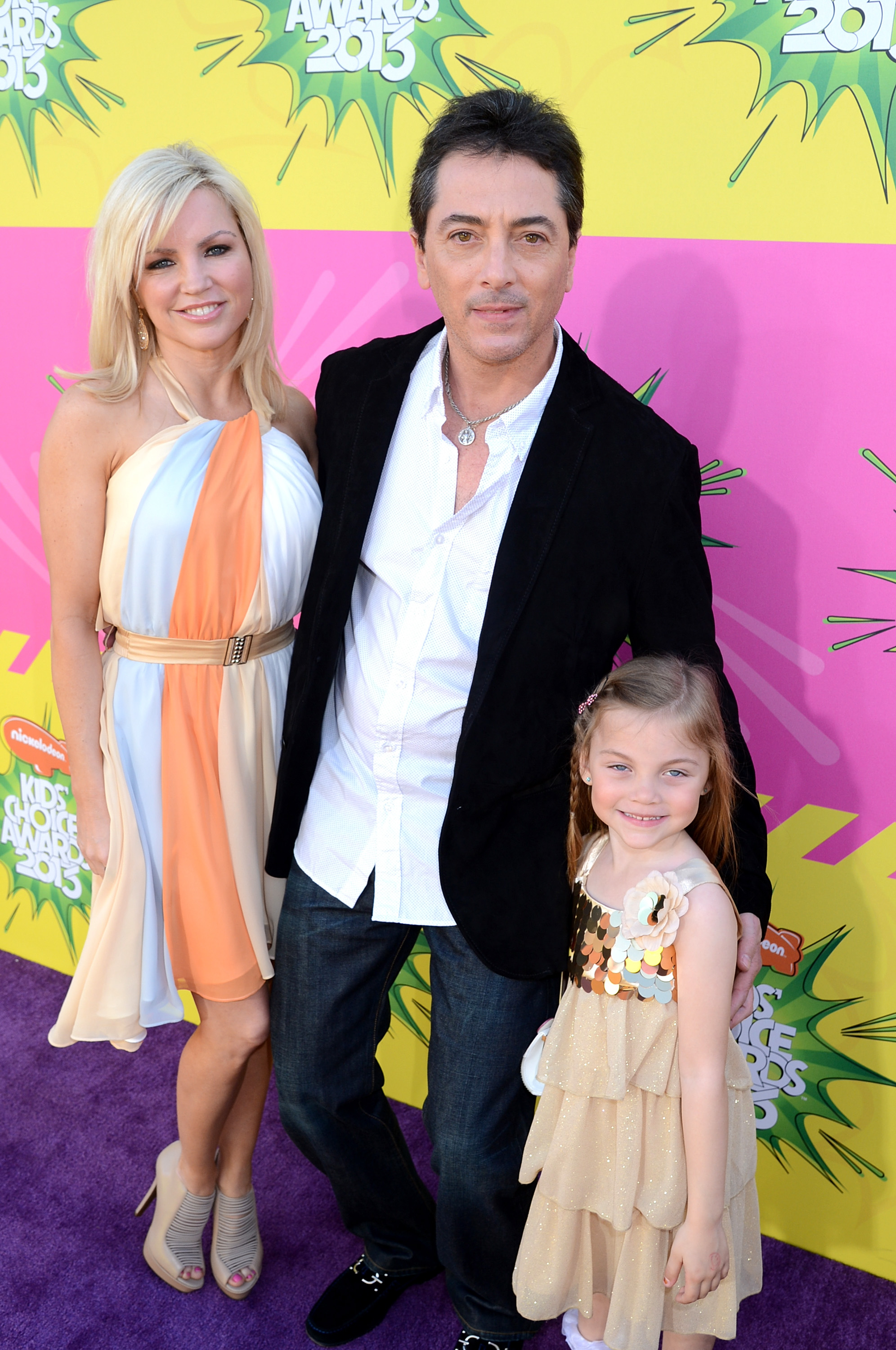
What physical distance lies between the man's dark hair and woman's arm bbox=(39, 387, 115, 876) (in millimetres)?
603

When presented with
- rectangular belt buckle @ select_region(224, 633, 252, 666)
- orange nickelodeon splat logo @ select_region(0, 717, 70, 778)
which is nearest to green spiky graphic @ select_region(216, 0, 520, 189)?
rectangular belt buckle @ select_region(224, 633, 252, 666)

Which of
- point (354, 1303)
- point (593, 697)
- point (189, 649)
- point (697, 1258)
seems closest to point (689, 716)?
point (593, 697)

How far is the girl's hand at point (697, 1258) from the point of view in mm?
1446

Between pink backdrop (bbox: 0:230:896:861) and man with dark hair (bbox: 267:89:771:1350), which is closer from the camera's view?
man with dark hair (bbox: 267:89:771:1350)

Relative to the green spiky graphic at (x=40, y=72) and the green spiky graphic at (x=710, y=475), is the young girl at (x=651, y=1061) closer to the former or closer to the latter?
the green spiky graphic at (x=710, y=475)

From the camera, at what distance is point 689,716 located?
1504mm

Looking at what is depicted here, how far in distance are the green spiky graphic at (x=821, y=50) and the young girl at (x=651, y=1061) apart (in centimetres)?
90

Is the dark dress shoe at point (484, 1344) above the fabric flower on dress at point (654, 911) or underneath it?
underneath

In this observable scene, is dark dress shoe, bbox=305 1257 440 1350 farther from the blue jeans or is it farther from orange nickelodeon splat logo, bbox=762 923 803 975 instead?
orange nickelodeon splat logo, bbox=762 923 803 975

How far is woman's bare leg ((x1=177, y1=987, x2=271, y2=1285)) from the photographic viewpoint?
190 cm

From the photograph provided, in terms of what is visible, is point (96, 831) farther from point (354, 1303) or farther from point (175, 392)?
point (354, 1303)

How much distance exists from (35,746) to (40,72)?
5.32ft

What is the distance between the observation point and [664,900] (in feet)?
4.86

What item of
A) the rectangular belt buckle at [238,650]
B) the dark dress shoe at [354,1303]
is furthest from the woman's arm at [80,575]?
the dark dress shoe at [354,1303]
